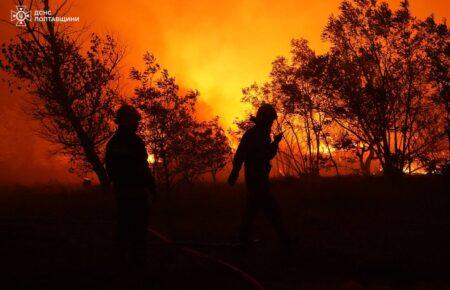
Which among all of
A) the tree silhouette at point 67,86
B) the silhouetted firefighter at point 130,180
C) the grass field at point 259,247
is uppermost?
the tree silhouette at point 67,86

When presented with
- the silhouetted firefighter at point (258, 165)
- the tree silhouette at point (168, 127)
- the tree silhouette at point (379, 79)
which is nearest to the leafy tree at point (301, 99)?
the tree silhouette at point (379, 79)

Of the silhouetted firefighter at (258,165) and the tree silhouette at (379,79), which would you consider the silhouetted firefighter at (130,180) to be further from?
the tree silhouette at (379,79)

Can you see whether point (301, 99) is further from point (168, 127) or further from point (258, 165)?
point (258, 165)

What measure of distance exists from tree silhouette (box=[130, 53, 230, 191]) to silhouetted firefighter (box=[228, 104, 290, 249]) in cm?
1102

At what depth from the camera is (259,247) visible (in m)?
8.05

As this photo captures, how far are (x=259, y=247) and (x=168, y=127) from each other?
11.9 m

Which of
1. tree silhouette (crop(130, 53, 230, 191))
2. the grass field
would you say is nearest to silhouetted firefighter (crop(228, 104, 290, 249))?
the grass field

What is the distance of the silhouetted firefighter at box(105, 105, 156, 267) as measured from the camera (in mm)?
6039

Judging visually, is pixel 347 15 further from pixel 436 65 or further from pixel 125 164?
pixel 125 164

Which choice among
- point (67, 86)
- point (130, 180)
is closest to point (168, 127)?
point (67, 86)

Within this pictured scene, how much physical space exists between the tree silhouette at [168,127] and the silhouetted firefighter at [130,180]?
38.9 ft

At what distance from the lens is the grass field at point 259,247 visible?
5922mm

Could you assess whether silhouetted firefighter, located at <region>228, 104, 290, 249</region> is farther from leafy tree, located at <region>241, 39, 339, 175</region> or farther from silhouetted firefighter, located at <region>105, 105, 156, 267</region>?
leafy tree, located at <region>241, 39, 339, 175</region>

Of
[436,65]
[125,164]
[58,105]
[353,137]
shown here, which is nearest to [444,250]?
[125,164]
